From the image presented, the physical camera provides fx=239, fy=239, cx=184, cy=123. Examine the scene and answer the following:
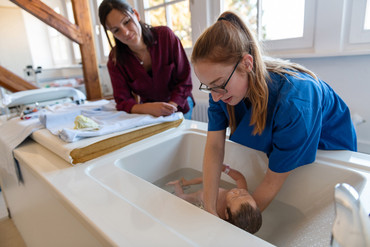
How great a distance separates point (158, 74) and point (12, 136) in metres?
0.74

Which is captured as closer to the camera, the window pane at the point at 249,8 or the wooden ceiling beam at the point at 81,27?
the window pane at the point at 249,8

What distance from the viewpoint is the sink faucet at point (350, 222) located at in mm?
262

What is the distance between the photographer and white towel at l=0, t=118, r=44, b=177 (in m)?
0.99

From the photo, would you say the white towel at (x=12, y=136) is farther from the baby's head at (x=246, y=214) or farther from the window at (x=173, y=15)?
the window at (x=173, y=15)

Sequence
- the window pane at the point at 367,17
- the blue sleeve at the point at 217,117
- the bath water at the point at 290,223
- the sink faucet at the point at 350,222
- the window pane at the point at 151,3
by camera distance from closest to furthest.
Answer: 1. the sink faucet at the point at 350,222
2. the bath water at the point at 290,223
3. the blue sleeve at the point at 217,117
4. the window pane at the point at 367,17
5. the window pane at the point at 151,3

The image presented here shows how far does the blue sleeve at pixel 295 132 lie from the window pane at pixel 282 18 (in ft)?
3.42

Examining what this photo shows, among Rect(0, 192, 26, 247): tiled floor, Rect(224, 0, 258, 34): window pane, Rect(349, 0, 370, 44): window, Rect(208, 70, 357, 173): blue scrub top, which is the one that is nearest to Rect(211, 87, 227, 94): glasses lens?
Rect(208, 70, 357, 173): blue scrub top

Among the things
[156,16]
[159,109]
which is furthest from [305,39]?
[156,16]

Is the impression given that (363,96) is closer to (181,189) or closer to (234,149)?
(234,149)

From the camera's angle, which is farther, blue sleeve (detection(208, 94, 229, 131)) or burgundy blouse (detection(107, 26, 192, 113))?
burgundy blouse (detection(107, 26, 192, 113))

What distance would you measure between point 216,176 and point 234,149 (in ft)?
0.69

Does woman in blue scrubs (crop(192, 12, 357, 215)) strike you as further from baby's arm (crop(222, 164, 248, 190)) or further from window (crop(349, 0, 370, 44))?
window (crop(349, 0, 370, 44))

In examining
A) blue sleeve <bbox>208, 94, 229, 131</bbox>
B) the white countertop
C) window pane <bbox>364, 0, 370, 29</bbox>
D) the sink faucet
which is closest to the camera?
the sink faucet

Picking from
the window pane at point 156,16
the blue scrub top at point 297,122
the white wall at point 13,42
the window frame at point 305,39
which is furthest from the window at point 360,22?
the white wall at point 13,42
